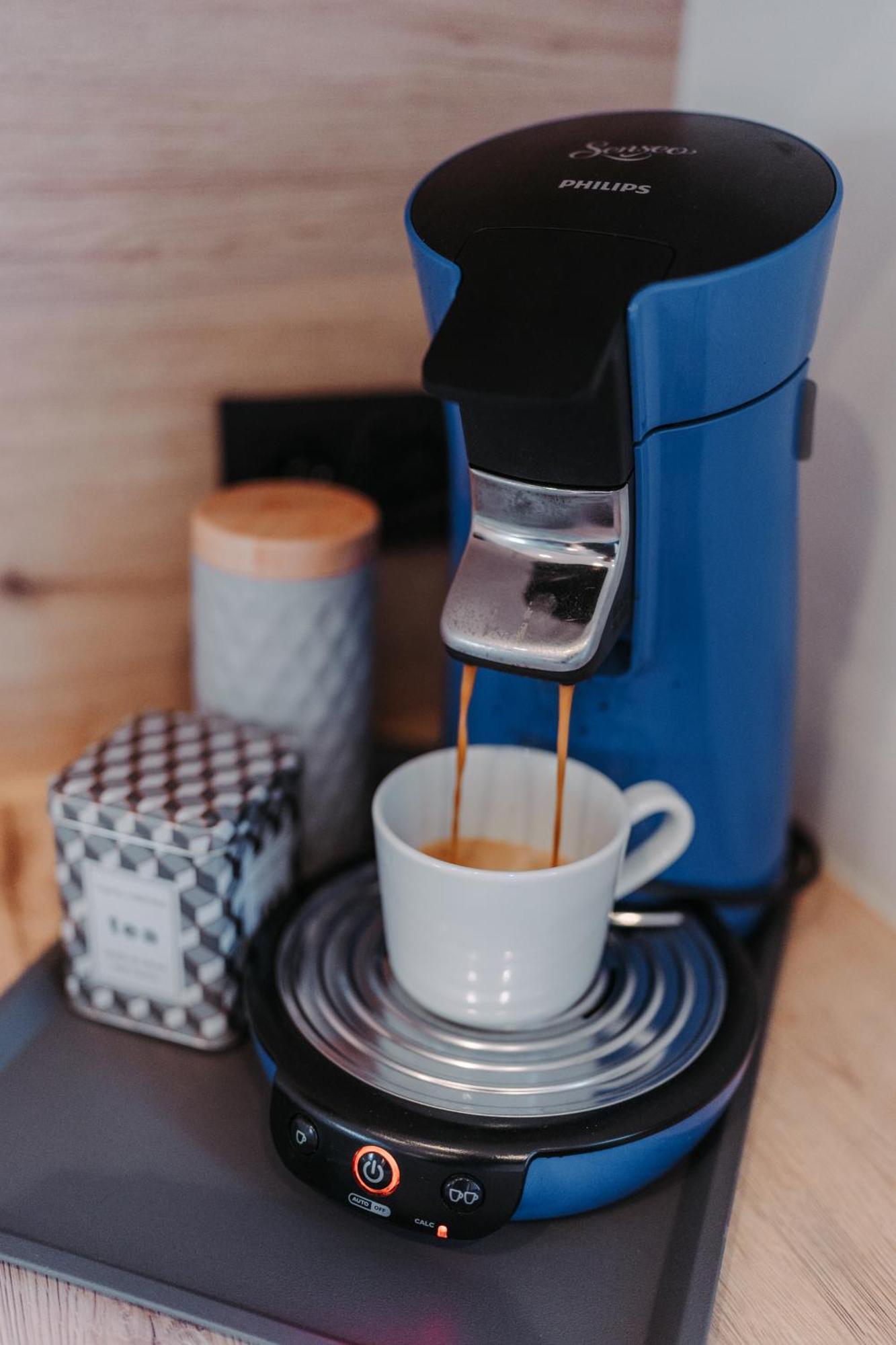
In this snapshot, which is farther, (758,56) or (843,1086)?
(758,56)

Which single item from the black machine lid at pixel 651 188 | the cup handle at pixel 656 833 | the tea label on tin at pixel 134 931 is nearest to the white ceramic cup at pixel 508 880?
the cup handle at pixel 656 833

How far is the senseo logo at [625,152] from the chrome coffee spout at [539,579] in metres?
0.15

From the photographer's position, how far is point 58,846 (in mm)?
610

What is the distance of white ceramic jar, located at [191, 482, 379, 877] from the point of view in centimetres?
69

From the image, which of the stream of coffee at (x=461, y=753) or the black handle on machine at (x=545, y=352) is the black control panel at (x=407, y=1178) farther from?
the black handle on machine at (x=545, y=352)

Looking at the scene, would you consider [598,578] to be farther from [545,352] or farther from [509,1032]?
[509,1032]

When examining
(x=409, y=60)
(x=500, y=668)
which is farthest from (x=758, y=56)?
(x=500, y=668)

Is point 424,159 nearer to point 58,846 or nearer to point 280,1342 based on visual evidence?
point 58,846

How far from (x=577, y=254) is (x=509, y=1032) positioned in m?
0.33

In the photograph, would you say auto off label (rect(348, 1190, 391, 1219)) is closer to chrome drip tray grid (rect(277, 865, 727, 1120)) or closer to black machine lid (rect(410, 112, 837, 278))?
chrome drip tray grid (rect(277, 865, 727, 1120))

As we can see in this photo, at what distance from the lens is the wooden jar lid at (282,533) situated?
0.69m

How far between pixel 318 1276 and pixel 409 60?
2.12 ft

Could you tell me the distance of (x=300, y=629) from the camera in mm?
703

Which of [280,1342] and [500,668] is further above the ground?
[500,668]
